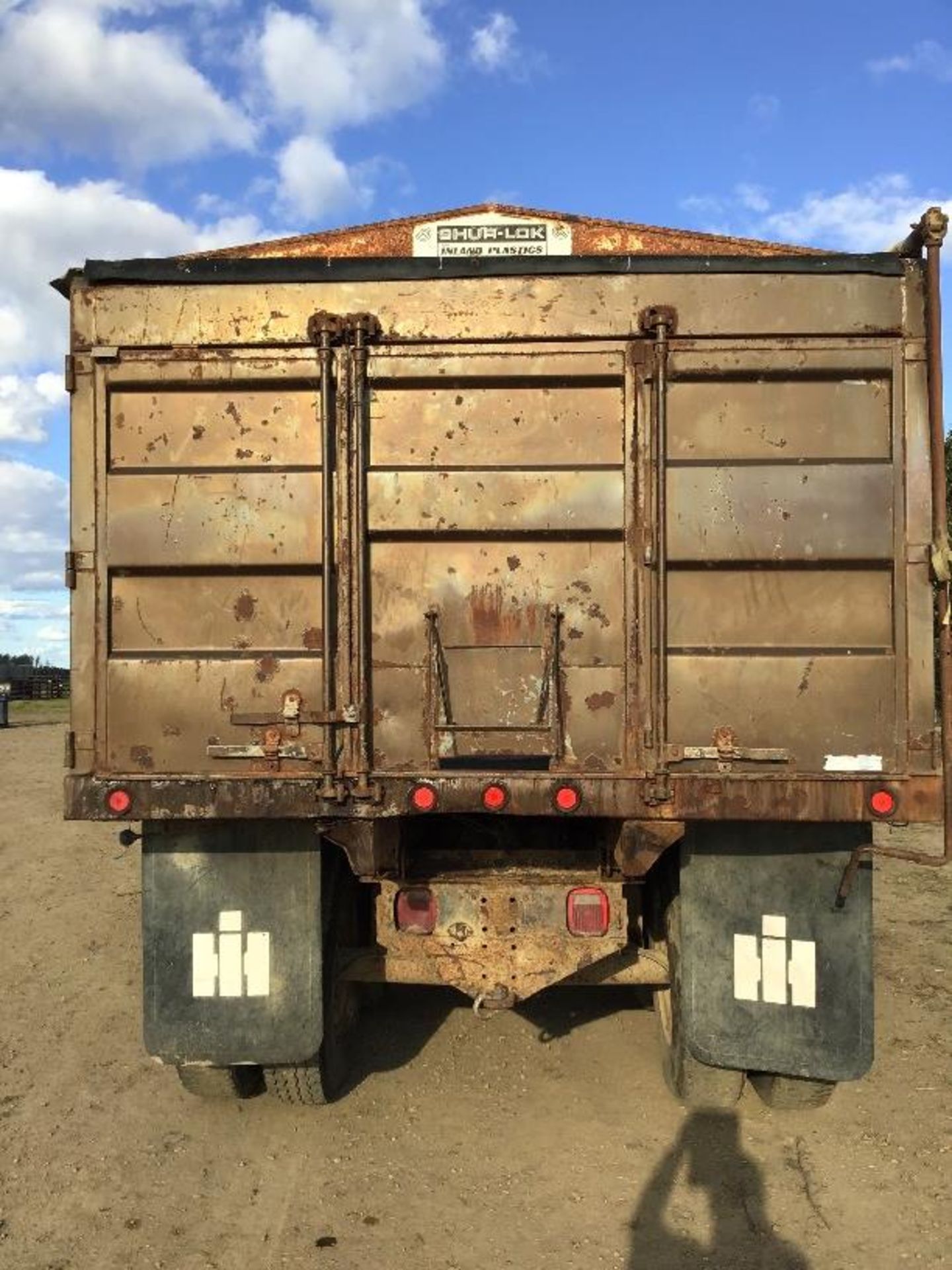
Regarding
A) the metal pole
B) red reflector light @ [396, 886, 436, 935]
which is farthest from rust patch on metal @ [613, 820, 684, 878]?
the metal pole

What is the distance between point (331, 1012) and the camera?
13.5 feet

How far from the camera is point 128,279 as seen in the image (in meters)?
3.51

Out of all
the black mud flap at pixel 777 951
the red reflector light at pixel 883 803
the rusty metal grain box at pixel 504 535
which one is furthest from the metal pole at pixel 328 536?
the red reflector light at pixel 883 803

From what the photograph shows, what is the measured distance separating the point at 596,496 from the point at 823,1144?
107 inches

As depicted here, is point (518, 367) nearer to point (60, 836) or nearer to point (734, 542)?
point (734, 542)

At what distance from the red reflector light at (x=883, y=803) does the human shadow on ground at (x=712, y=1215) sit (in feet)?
4.74

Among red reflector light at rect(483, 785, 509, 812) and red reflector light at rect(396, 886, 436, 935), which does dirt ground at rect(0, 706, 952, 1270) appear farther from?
red reflector light at rect(483, 785, 509, 812)

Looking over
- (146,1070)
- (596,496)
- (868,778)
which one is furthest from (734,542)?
(146,1070)

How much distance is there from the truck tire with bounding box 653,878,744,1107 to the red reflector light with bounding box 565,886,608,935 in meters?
0.33

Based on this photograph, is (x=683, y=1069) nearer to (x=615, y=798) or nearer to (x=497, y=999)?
(x=497, y=999)

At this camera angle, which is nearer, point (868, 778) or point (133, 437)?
point (868, 778)

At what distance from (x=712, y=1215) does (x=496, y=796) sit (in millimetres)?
1623

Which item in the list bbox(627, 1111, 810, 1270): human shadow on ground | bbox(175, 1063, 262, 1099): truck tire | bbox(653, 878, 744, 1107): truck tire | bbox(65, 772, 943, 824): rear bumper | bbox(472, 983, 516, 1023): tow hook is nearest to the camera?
bbox(627, 1111, 810, 1270): human shadow on ground

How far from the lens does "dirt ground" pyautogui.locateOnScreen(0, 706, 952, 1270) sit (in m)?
3.15
